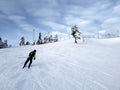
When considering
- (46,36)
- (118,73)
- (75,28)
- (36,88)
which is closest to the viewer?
(36,88)

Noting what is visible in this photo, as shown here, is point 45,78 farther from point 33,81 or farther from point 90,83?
point 90,83

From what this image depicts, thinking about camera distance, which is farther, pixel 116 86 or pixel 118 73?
pixel 118 73

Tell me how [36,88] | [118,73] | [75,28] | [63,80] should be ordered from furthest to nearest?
[75,28]
[118,73]
[63,80]
[36,88]

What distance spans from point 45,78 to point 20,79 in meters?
1.92

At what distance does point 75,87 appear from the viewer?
9312 millimetres

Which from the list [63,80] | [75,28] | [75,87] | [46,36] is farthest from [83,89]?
[46,36]

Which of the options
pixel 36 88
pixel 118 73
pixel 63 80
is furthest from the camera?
pixel 118 73

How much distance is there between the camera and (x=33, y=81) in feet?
33.5

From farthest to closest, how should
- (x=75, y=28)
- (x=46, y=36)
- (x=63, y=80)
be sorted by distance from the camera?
(x=46, y=36)
(x=75, y=28)
(x=63, y=80)

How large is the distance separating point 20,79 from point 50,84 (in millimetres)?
2601

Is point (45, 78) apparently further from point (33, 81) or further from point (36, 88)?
point (36, 88)

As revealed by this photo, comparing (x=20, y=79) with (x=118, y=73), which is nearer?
(x=20, y=79)

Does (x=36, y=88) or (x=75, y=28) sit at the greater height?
(x=75, y=28)

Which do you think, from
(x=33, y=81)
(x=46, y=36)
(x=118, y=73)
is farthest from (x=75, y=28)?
(x=46, y=36)
